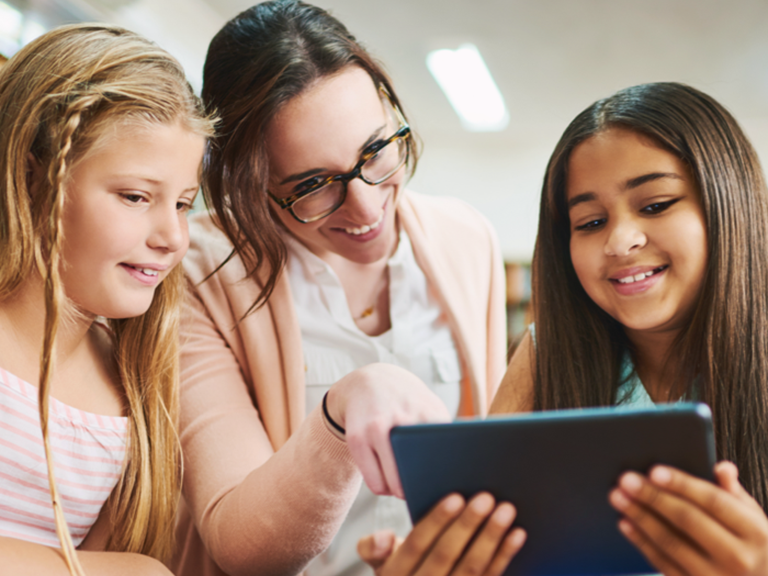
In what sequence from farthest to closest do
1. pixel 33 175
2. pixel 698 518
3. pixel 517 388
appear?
pixel 517 388 → pixel 33 175 → pixel 698 518

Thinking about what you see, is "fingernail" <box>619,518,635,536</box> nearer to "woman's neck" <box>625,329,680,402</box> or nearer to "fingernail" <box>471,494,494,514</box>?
"fingernail" <box>471,494,494,514</box>

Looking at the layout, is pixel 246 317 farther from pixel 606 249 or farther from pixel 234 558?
pixel 606 249

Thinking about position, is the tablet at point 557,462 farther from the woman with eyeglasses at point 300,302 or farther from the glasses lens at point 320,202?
the glasses lens at point 320,202

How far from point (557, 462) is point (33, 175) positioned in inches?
31.7

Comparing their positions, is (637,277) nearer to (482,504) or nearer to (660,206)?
(660,206)

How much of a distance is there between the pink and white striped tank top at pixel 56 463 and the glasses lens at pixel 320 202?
19.2 inches

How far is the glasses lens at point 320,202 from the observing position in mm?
1191

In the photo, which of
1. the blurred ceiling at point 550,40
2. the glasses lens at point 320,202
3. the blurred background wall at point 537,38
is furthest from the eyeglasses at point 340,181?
the blurred ceiling at point 550,40

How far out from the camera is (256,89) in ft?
3.75

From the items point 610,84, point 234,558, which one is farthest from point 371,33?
point 234,558

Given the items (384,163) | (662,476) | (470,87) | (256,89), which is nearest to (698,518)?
(662,476)

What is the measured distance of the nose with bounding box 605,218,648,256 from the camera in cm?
109

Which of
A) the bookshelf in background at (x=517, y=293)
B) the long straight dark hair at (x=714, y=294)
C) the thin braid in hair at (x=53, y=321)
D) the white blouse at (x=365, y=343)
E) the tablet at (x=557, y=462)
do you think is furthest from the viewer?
the bookshelf in background at (x=517, y=293)

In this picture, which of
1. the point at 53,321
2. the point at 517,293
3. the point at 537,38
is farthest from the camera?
the point at 517,293
